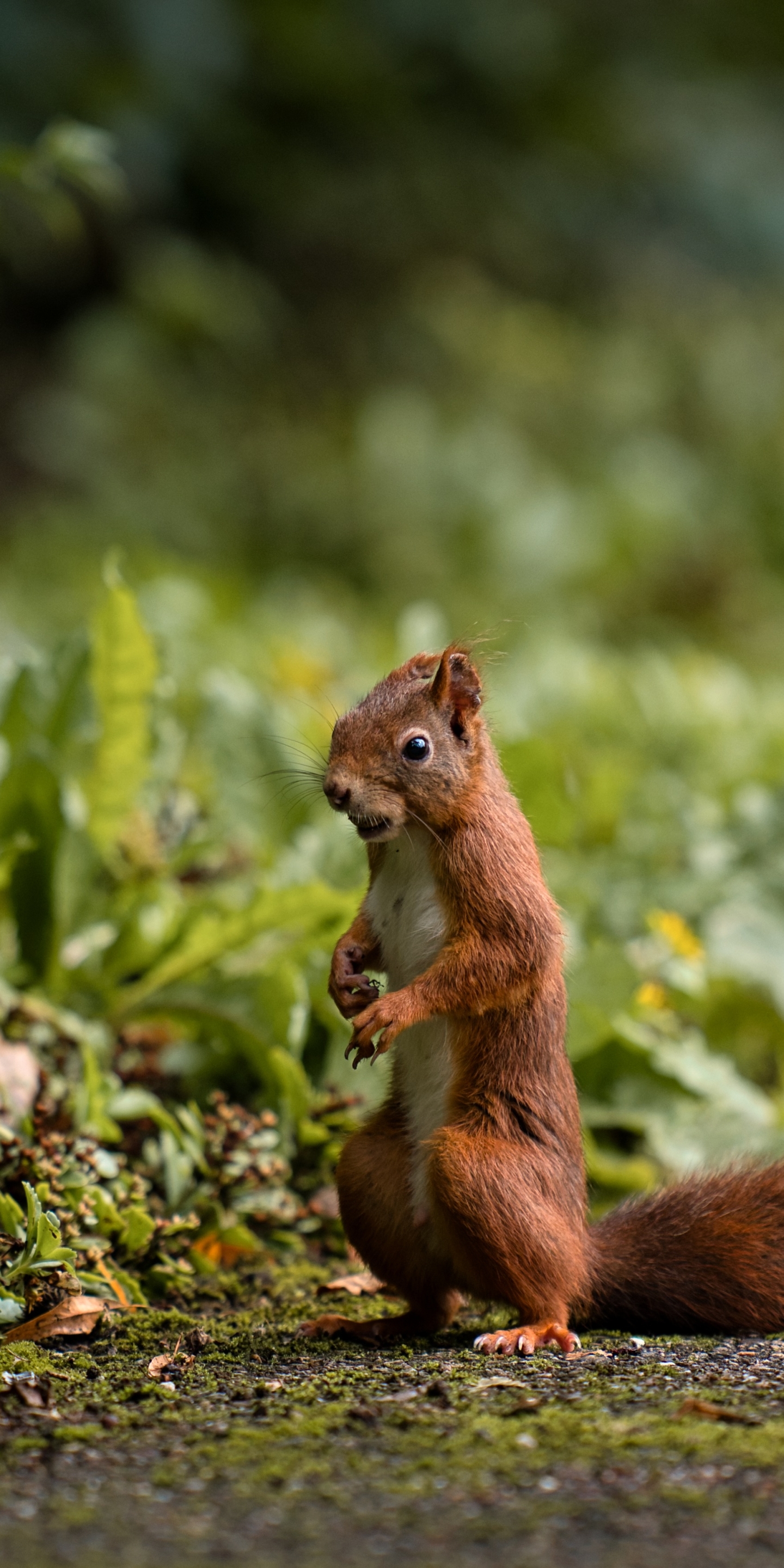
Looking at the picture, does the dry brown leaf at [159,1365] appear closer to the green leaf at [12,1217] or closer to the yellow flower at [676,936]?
the green leaf at [12,1217]

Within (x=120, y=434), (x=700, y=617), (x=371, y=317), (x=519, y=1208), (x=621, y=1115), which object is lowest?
(x=519, y=1208)

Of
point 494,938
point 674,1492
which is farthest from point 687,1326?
point 674,1492

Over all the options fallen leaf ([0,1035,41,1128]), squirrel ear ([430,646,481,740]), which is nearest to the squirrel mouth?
squirrel ear ([430,646,481,740])

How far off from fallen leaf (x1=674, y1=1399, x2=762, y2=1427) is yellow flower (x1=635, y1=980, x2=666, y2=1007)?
6.24ft

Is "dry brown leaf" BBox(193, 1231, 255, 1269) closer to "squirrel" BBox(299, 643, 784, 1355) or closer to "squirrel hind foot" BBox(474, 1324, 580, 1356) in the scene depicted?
"squirrel" BBox(299, 643, 784, 1355)

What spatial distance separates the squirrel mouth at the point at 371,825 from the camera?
2768mm

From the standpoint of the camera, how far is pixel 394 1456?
2084 mm

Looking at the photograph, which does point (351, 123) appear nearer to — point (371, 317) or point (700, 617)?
point (371, 317)

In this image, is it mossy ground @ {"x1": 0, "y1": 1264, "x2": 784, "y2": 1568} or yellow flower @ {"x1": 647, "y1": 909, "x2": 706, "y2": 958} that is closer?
mossy ground @ {"x1": 0, "y1": 1264, "x2": 784, "y2": 1568}

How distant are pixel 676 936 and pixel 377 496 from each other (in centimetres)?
586

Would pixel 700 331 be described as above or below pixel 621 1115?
above

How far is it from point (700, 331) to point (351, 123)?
11.3ft

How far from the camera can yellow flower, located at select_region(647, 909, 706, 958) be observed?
4465 mm

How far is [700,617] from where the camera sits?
1009 cm
